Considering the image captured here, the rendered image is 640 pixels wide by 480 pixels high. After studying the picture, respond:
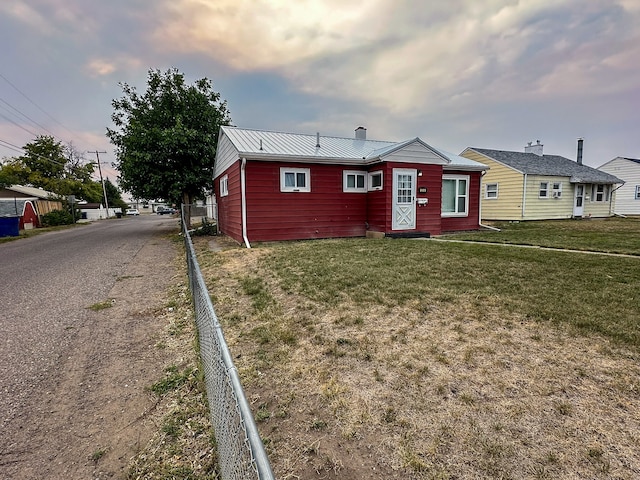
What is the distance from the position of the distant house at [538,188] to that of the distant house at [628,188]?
13.8ft

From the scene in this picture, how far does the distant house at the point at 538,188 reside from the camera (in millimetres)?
18453

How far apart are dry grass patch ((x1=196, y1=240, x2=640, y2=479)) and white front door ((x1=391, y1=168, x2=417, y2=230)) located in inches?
248

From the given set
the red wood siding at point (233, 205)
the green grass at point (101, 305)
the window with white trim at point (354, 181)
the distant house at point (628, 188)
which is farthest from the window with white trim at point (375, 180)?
the distant house at point (628, 188)

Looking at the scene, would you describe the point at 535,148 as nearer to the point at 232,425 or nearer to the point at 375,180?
the point at 375,180

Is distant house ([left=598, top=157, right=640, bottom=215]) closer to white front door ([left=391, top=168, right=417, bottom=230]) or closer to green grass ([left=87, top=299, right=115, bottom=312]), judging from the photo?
white front door ([left=391, top=168, right=417, bottom=230])

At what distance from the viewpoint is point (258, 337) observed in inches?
146

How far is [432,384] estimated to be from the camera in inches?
103

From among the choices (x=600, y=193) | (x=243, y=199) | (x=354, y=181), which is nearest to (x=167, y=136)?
(x=243, y=199)

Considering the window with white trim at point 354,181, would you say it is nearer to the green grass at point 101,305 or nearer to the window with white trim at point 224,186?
the window with white trim at point 224,186

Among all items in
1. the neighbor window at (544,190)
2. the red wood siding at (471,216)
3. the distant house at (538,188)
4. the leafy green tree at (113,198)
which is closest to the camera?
the red wood siding at (471,216)

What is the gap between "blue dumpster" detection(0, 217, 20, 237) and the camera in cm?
1907

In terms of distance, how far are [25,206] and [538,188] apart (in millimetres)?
38179

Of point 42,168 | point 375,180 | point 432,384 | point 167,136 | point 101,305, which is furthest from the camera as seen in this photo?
point 42,168

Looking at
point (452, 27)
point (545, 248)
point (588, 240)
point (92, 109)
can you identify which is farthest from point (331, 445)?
point (92, 109)
